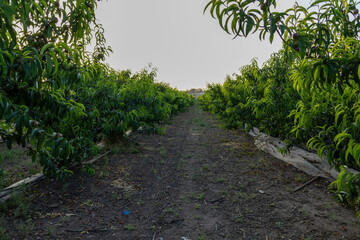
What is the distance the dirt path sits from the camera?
9.00 ft

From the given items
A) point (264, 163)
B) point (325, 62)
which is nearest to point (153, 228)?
point (325, 62)

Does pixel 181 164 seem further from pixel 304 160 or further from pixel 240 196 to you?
pixel 304 160

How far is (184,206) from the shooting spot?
341cm

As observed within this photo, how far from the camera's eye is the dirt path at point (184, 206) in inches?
108

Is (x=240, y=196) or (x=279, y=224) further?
(x=240, y=196)

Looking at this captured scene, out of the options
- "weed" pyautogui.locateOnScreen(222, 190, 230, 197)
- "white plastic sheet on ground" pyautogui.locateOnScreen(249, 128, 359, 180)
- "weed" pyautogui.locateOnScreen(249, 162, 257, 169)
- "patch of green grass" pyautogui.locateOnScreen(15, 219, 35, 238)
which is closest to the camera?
"patch of green grass" pyautogui.locateOnScreen(15, 219, 35, 238)

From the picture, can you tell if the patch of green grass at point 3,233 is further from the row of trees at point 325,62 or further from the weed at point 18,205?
the row of trees at point 325,62

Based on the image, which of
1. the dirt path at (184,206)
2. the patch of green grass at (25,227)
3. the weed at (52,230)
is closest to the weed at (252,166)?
the dirt path at (184,206)

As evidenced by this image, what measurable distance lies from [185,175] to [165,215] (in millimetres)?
1626

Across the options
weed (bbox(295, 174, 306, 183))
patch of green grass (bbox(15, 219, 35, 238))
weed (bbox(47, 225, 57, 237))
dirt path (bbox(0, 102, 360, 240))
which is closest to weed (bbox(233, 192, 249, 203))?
dirt path (bbox(0, 102, 360, 240))

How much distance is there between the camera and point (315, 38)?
1.60 meters

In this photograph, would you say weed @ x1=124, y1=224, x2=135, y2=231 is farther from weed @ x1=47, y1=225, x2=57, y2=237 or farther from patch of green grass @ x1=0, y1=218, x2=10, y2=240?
patch of green grass @ x1=0, y1=218, x2=10, y2=240

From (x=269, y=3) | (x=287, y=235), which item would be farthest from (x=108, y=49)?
(x=287, y=235)

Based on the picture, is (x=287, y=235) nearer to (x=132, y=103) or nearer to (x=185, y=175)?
(x=185, y=175)
